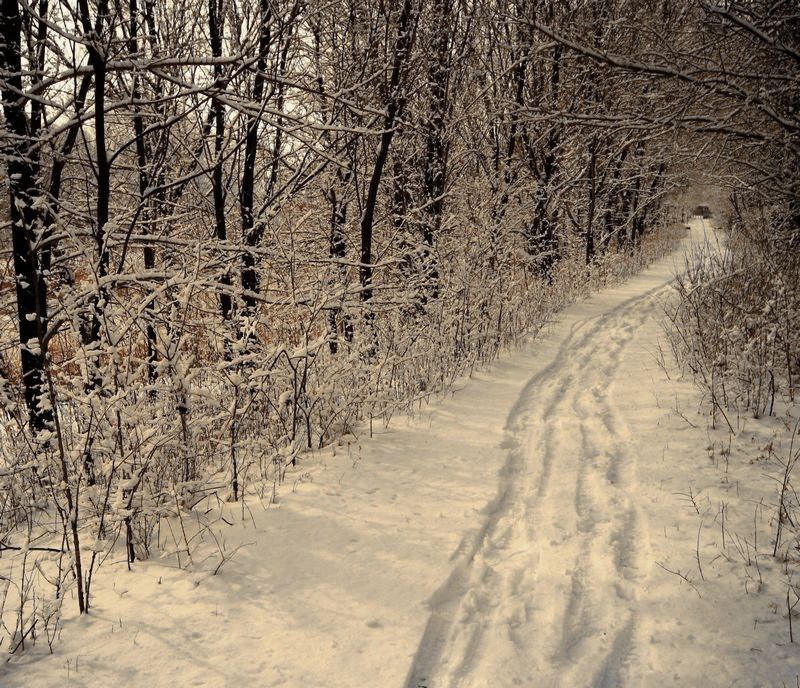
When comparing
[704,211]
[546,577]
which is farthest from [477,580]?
[704,211]

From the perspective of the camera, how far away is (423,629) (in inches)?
109

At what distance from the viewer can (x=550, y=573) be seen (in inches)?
128

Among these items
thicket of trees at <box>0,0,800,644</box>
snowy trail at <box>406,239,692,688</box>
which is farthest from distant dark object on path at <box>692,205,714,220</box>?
snowy trail at <box>406,239,692,688</box>

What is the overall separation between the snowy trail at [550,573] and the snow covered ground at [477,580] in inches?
0.5

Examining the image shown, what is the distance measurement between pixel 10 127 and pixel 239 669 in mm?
4588

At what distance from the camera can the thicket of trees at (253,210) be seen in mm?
3518

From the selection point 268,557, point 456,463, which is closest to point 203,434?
point 268,557

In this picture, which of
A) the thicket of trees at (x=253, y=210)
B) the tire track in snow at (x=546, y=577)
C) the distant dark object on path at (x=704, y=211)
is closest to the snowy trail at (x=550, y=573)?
the tire track in snow at (x=546, y=577)

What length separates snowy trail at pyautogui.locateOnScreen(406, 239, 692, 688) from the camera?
259 centimetres

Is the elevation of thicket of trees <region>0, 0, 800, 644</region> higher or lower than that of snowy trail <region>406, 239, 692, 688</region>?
higher

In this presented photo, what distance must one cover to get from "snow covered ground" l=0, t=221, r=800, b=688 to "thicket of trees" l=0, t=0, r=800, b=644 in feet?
1.46

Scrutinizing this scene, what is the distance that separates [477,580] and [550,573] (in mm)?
457

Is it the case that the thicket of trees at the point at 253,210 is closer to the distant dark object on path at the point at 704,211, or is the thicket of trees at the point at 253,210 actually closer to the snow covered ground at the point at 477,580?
the snow covered ground at the point at 477,580

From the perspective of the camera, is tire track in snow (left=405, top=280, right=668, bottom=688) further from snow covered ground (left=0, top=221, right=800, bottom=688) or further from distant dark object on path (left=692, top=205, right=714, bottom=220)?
distant dark object on path (left=692, top=205, right=714, bottom=220)
